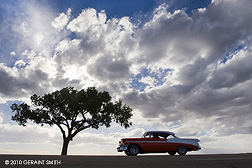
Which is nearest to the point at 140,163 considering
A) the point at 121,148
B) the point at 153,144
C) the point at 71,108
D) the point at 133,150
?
the point at 133,150

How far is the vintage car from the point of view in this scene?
1498cm

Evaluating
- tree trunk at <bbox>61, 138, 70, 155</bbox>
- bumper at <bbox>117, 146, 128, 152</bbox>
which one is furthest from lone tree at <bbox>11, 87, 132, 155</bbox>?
bumper at <bbox>117, 146, 128, 152</bbox>

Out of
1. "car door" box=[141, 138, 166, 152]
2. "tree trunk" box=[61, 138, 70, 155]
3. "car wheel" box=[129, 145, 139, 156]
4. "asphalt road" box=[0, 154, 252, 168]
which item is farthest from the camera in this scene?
"tree trunk" box=[61, 138, 70, 155]

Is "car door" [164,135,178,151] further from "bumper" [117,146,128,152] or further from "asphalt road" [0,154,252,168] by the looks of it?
"asphalt road" [0,154,252,168]

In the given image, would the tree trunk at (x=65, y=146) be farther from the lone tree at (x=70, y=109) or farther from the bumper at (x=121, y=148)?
the bumper at (x=121, y=148)

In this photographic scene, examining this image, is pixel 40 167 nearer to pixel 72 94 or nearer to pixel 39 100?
pixel 72 94

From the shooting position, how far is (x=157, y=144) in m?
15.4

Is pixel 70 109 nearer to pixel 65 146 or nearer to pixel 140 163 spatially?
pixel 65 146

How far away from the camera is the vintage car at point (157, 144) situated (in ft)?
49.1

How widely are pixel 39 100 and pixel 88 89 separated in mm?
7221

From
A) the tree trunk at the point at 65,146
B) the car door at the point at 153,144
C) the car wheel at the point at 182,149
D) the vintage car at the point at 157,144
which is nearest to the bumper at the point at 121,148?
the vintage car at the point at 157,144

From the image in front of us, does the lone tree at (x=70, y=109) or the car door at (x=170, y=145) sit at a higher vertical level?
the lone tree at (x=70, y=109)

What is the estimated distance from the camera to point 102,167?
7.03 metres

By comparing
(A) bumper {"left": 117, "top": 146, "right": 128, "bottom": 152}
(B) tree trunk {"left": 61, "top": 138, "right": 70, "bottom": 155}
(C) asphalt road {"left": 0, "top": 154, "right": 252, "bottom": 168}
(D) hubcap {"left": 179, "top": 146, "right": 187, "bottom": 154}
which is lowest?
(C) asphalt road {"left": 0, "top": 154, "right": 252, "bottom": 168}
